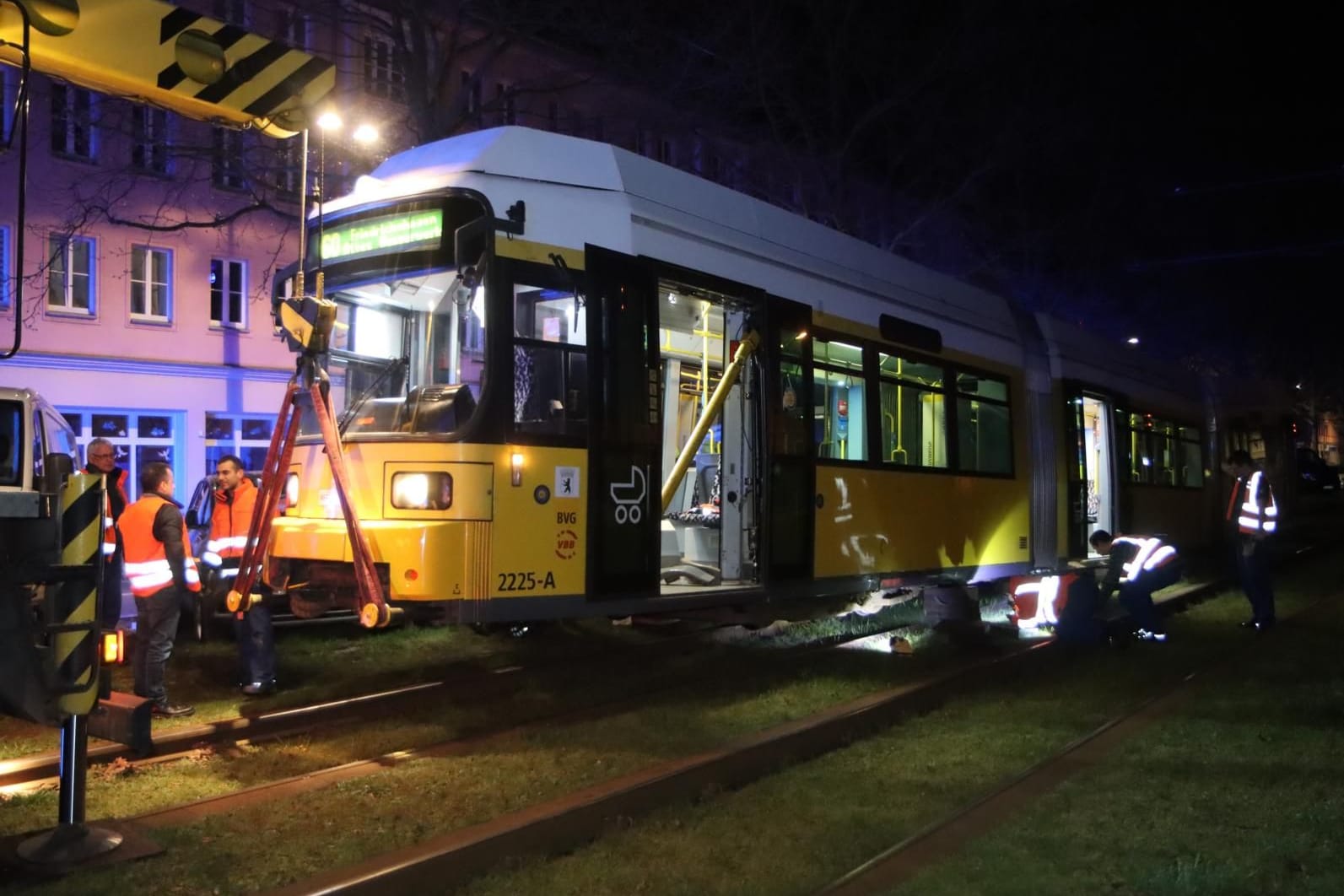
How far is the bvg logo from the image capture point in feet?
23.0

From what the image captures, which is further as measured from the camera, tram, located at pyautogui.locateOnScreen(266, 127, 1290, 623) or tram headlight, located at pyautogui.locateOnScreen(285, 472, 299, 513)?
tram headlight, located at pyautogui.locateOnScreen(285, 472, 299, 513)

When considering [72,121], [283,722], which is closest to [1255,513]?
[283,722]

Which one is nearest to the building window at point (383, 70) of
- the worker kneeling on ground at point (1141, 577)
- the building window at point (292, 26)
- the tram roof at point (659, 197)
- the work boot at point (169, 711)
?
the building window at point (292, 26)

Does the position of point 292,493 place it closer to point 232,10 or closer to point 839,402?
point 839,402

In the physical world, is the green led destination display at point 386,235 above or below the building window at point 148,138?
below

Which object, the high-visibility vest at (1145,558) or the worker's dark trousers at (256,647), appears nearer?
the worker's dark trousers at (256,647)

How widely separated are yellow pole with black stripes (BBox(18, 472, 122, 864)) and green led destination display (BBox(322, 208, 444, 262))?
2903 millimetres

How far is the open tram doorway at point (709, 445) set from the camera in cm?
848

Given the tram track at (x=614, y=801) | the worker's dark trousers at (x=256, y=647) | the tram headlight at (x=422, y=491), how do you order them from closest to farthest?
the tram track at (x=614, y=801), the tram headlight at (x=422, y=491), the worker's dark trousers at (x=256, y=647)

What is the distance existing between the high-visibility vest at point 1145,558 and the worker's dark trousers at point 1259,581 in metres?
1.16

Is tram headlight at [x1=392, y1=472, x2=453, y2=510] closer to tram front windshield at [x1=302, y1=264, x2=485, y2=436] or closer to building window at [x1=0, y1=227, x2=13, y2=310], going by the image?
tram front windshield at [x1=302, y1=264, x2=485, y2=436]

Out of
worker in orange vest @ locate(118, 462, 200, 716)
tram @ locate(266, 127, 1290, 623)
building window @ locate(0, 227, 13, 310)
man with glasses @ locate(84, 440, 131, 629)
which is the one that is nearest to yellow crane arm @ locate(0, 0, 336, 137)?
tram @ locate(266, 127, 1290, 623)

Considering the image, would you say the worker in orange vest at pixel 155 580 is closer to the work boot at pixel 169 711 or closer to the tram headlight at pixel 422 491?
the work boot at pixel 169 711

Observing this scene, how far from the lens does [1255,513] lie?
37.9 feet
